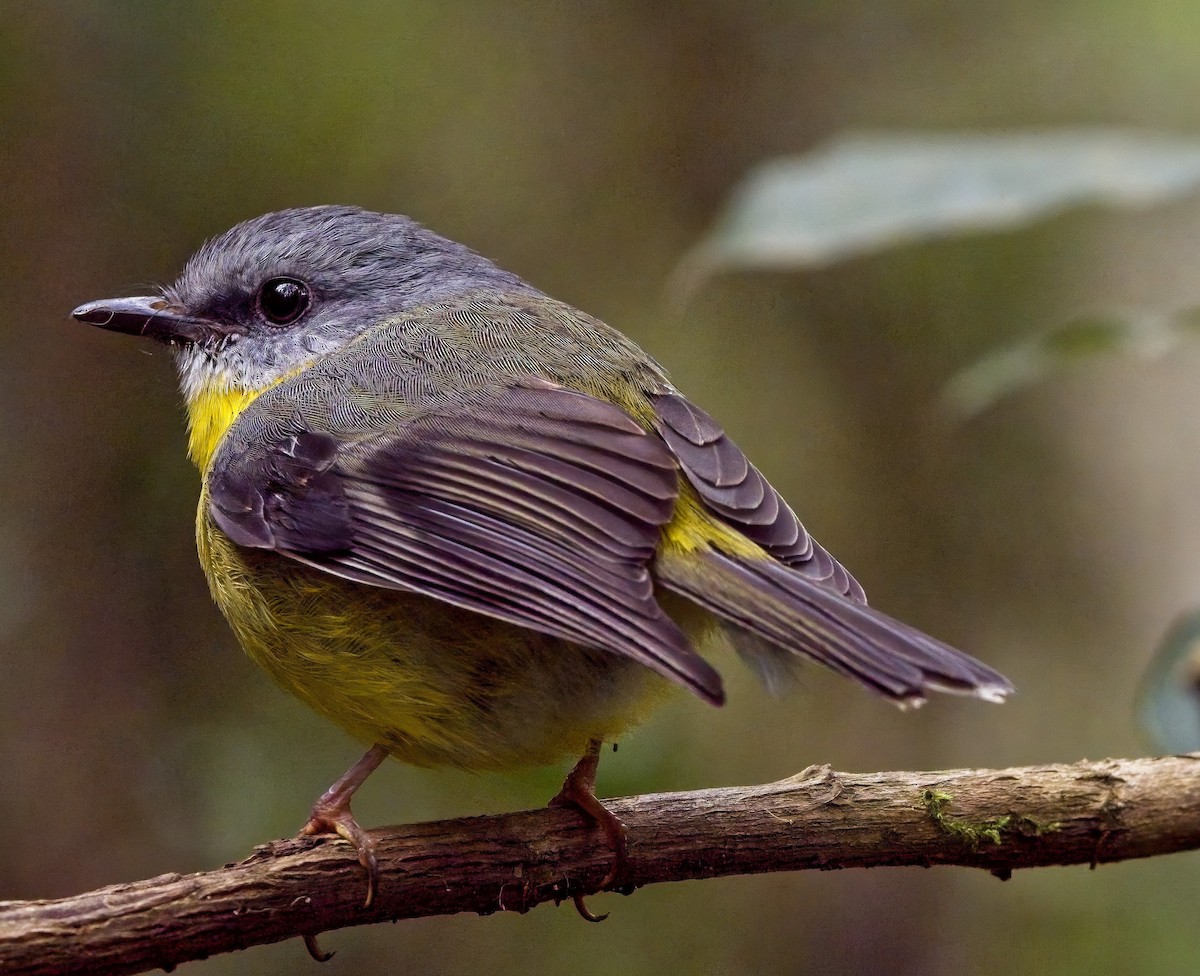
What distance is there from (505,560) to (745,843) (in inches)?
28.2

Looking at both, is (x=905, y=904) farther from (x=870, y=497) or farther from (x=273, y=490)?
(x=273, y=490)

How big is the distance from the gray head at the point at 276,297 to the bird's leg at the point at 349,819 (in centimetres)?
109

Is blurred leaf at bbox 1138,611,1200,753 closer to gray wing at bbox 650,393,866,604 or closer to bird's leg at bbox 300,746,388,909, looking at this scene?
gray wing at bbox 650,393,866,604

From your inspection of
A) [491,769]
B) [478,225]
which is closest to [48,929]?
[491,769]

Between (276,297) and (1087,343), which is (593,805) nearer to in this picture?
(1087,343)

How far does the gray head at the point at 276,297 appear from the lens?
3.69 meters

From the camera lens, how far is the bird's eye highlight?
3.75m

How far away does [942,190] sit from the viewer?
3014 mm

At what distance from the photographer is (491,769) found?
2967 mm

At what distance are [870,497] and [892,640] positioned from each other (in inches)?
170

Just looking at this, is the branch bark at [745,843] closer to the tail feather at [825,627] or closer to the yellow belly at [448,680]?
the yellow belly at [448,680]

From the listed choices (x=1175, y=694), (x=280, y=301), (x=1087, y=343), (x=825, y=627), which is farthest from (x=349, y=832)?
(x=1087, y=343)

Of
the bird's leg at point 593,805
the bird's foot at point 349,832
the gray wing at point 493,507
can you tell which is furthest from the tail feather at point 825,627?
the bird's foot at point 349,832

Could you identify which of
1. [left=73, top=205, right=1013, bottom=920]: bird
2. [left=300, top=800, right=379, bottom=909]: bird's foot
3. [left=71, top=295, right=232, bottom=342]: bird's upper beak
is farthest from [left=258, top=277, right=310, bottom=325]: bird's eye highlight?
[left=300, top=800, right=379, bottom=909]: bird's foot
